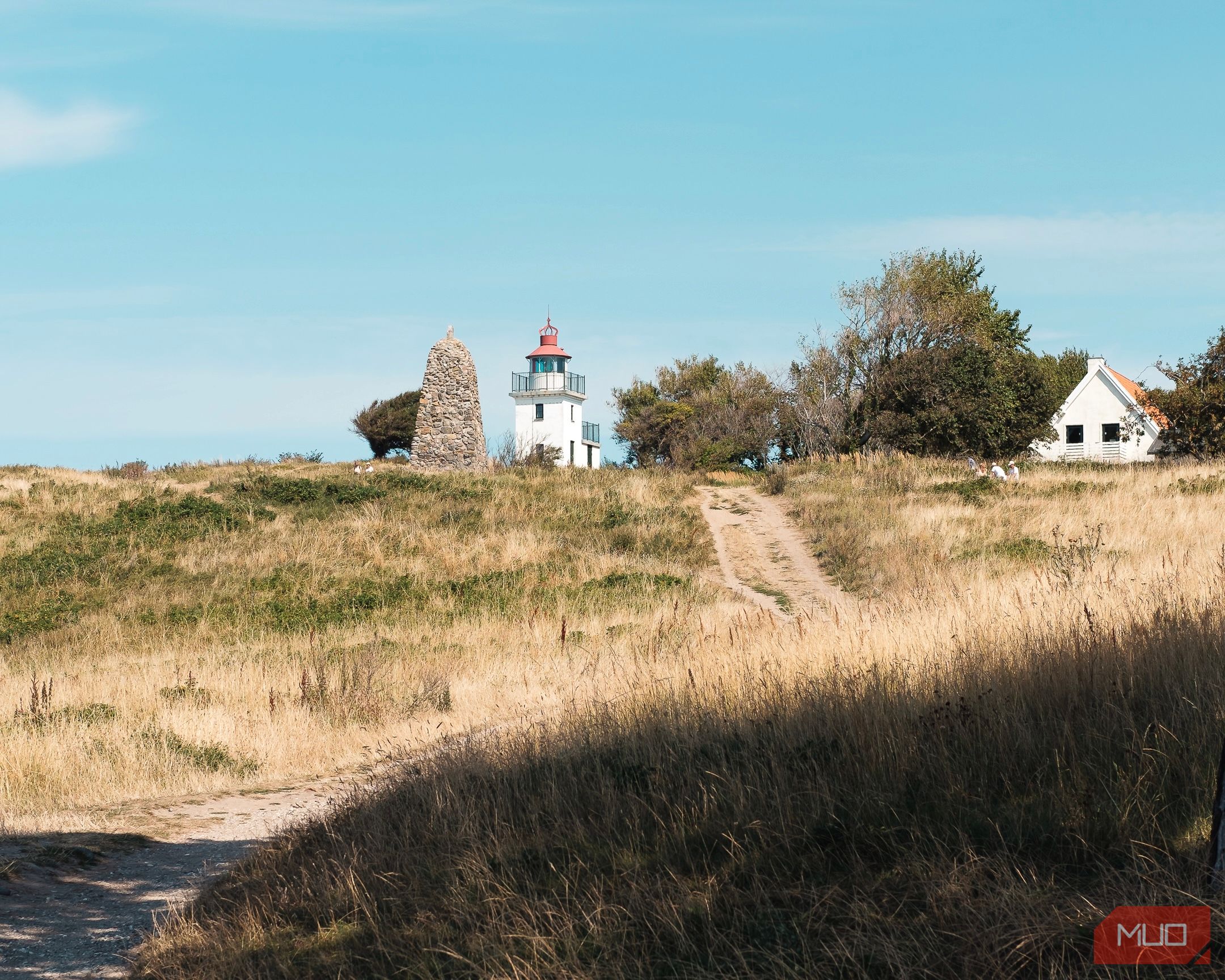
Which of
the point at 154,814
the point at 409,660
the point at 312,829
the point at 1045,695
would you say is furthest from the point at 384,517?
the point at 1045,695

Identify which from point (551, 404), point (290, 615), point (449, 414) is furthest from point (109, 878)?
point (551, 404)

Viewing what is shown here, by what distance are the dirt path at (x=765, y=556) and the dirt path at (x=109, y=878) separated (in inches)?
398

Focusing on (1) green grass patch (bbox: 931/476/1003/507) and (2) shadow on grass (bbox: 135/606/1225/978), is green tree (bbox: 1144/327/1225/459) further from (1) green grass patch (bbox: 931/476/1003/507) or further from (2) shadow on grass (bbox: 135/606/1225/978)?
(2) shadow on grass (bbox: 135/606/1225/978)

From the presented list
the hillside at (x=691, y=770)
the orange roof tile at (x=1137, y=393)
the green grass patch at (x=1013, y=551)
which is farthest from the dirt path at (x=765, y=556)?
the orange roof tile at (x=1137, y=393)

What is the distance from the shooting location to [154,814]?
8570 millimetres

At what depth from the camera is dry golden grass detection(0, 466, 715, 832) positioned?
10594mm

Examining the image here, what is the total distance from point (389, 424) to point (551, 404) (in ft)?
35.5

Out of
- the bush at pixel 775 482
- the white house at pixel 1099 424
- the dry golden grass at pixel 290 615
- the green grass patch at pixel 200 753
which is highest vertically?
the white house at pixel 1099 424

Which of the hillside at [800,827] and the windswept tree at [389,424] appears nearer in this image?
the hillside at [800,827]

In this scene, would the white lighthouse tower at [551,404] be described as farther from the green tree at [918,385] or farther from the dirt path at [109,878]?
the dirt path at [109,878]

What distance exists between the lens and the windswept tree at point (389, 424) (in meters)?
64.2

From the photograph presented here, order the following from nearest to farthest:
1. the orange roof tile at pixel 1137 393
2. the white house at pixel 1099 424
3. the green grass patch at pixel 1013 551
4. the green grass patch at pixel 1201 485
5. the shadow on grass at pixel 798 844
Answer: the shadow on grass at pixel 798 844 < the green grass patch at pixel 1013 551 < the green grass patch at pixel 1201 485 < the orange roof tile at pixel 1137 393 < the white house at pixel 1099 424

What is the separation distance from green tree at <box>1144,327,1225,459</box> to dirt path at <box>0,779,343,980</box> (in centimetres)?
3710

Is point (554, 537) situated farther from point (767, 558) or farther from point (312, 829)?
point (312, 829)
